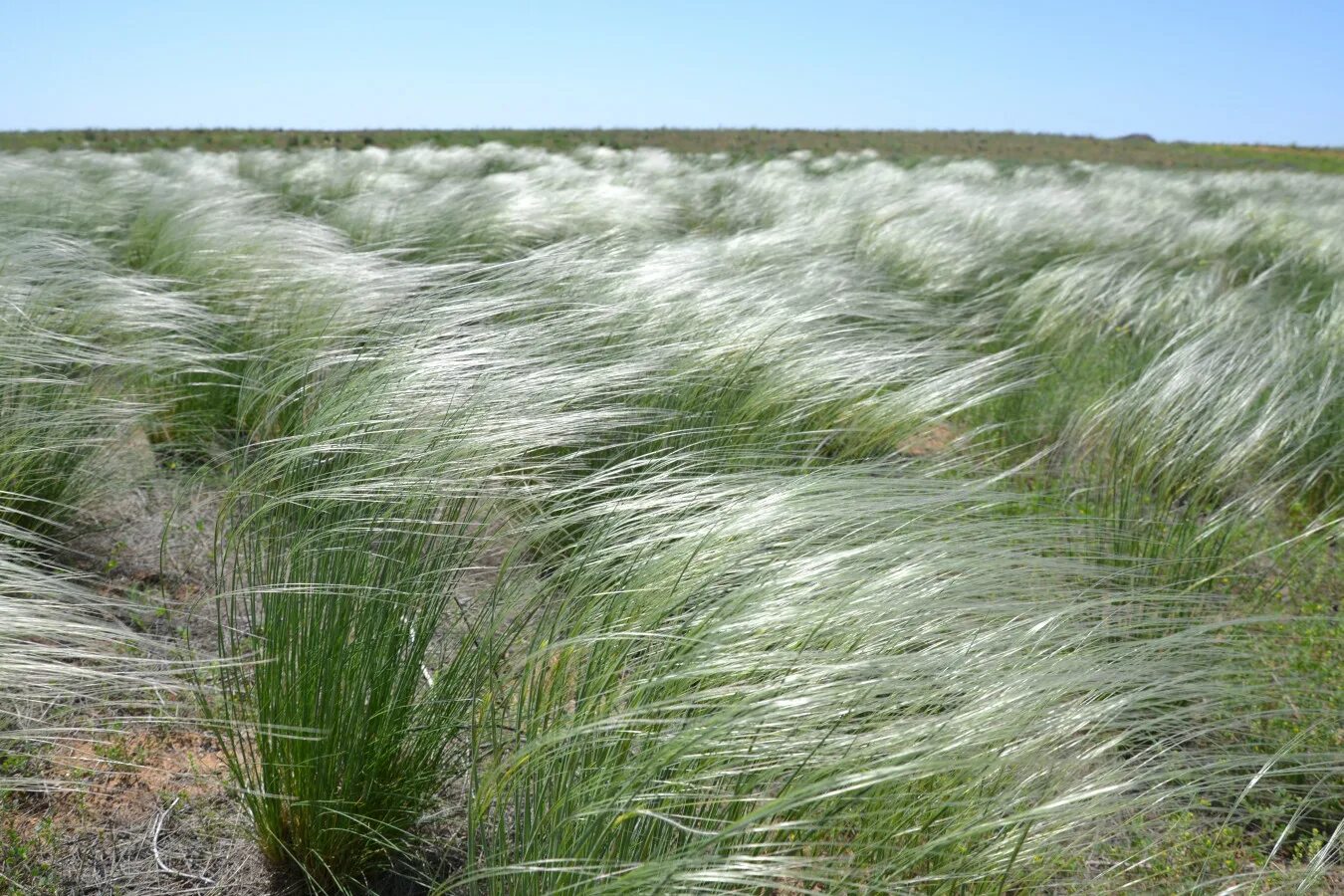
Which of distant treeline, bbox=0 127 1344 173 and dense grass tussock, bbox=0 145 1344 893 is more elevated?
→ distant treeline, bbox=0 127 1344 173

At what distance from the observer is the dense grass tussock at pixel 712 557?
911 millimetres

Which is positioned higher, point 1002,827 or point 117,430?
point 117,430

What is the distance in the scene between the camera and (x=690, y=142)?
2362 cm

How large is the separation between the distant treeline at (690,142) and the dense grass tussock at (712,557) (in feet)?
48.7

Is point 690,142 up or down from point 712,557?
up

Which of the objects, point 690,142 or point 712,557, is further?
point 690,142

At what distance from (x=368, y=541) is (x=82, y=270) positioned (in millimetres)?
2123

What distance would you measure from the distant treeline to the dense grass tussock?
14.8 meters

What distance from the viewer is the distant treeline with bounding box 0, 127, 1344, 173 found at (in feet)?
62.7

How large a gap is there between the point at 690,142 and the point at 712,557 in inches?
939

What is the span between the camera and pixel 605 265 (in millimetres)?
2900

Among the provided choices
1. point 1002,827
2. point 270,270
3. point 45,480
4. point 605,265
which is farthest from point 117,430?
point 1002,827

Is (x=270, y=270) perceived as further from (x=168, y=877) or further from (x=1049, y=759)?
(x=1049, y=759)

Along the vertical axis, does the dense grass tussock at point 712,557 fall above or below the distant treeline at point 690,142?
below
